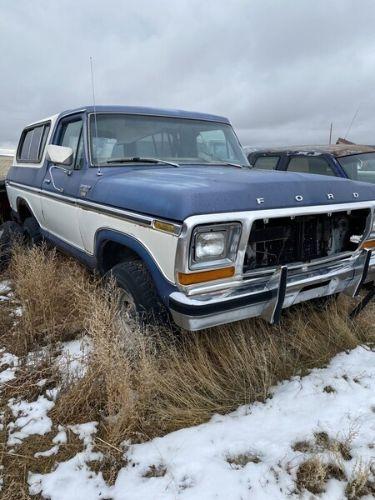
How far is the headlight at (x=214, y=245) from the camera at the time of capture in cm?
229

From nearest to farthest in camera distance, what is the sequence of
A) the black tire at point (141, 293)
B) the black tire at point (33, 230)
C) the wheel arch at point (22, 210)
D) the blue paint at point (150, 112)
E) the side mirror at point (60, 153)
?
the black tire at point (141, 293) < the side mirror at point (60, 153) < the blue paint at point (150, 112) < the black tire at point (33, 230) < the wheel arch at point (22, 210)

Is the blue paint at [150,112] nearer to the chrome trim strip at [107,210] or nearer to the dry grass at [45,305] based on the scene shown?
the chrome trim strip at [107,210]

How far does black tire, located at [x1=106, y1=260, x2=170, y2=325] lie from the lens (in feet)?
Answer: 8.72

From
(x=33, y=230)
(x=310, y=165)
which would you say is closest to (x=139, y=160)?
(x=33, y=230)

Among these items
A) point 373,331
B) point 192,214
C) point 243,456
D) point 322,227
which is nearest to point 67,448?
point 243,456

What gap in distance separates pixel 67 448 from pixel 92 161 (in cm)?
234

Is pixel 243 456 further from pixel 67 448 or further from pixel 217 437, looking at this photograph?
pixel 67 448

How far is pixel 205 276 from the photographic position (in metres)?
2.36

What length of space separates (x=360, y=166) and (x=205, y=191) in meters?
4.39

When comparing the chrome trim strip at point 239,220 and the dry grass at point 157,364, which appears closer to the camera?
the chrome trim strip at point 239,220

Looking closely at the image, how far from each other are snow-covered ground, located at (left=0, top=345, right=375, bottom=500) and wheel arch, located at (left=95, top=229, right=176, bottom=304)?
86cm

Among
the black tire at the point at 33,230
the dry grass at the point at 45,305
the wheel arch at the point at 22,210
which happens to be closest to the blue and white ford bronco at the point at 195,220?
the dry grass at the point at 45,305

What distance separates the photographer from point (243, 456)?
211 centimetres

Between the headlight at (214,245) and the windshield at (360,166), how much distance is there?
390 centimetres
